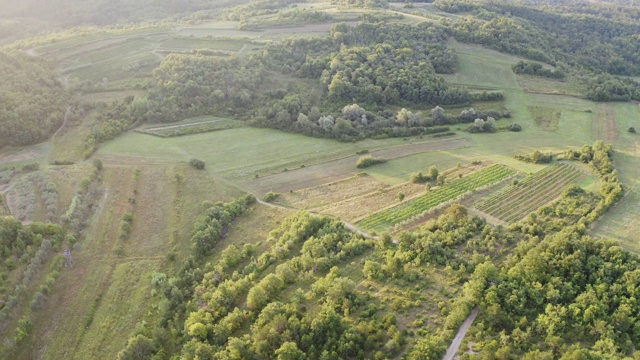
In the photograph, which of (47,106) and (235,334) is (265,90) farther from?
(235,334)

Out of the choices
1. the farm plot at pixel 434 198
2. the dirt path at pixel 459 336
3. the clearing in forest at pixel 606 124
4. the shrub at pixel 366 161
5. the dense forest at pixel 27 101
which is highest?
the dense forest at pixel 27 101

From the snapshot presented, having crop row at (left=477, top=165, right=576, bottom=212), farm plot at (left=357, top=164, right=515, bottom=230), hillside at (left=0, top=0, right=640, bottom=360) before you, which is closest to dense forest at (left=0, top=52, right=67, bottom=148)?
hillside at (left=0, top=0, right=640, bottom=360)

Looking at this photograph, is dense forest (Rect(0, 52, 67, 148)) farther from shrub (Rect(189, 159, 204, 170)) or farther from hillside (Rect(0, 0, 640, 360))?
shrub (Rect(189, 159, 204, 170))

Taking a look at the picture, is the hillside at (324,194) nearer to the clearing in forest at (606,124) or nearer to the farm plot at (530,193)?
the farm plot at (530,193)

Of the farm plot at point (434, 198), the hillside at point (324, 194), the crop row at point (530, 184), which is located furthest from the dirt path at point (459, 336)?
the crop row at point (530, 184)

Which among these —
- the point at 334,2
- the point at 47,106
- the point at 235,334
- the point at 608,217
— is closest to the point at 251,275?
the point at 235,334

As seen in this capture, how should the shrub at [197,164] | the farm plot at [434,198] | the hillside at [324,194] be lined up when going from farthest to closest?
the shrub at [197,164] → the farm plot at [434,198] → the hillside at [324,194]
